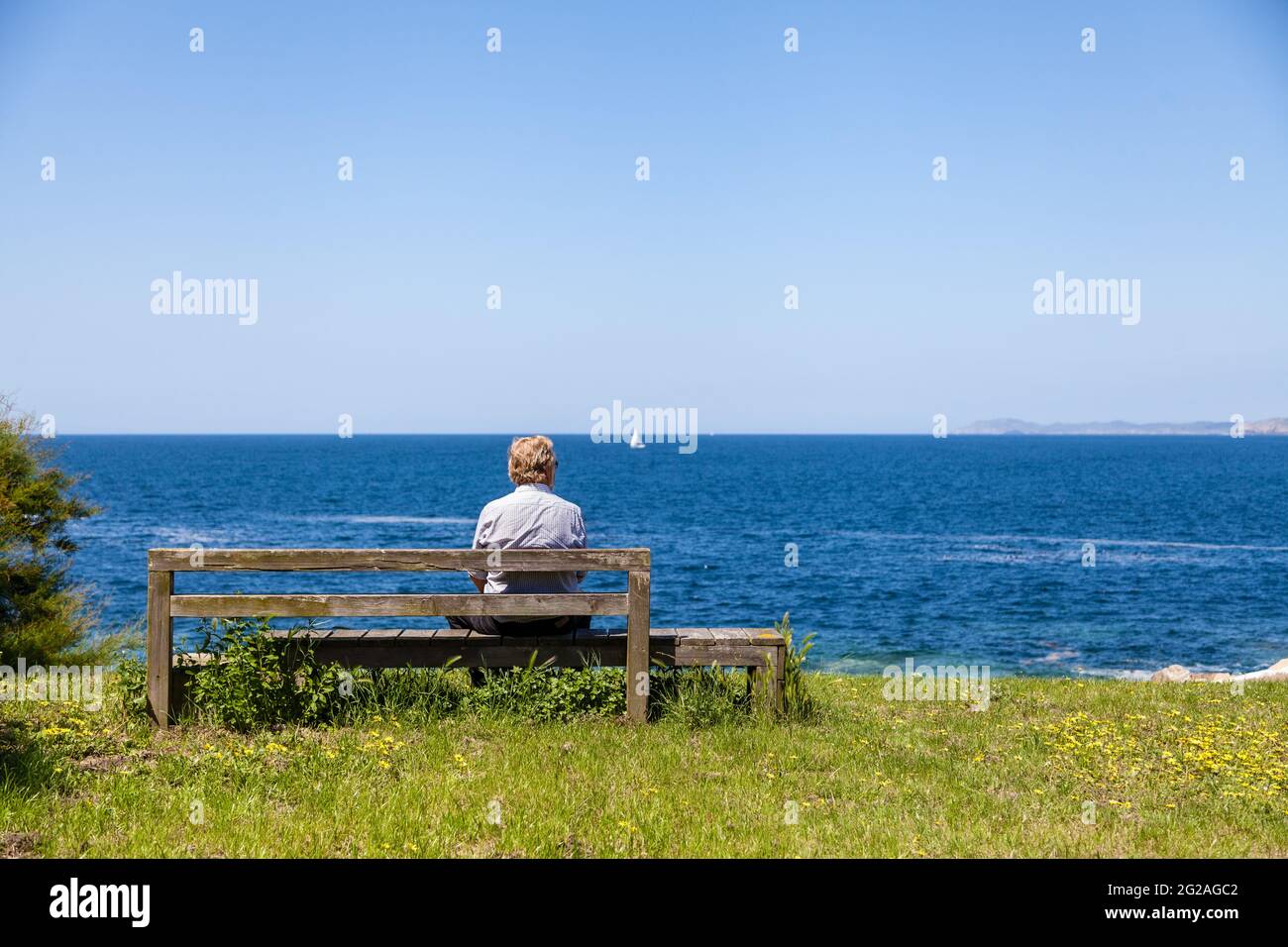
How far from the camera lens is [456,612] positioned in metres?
7.53

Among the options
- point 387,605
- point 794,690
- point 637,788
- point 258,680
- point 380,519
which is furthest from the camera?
point 380,519

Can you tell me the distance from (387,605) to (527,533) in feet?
4.06

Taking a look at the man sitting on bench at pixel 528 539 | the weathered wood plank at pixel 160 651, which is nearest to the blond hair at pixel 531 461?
the man sitting on bench at pixel 528 539

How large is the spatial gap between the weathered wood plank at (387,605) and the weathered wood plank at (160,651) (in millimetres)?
78

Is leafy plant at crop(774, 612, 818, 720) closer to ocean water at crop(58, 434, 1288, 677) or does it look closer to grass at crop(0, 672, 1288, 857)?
grass at crop(0, 672, 1288, 857)

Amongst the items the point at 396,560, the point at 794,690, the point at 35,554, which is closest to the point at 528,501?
the point at 396,560

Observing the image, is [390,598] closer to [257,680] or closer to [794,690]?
[257,680]

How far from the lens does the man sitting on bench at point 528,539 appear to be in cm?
793

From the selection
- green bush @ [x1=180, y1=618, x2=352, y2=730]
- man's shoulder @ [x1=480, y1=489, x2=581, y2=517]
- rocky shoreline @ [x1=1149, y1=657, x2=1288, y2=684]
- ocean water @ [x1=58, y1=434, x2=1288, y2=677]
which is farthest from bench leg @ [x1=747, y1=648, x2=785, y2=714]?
rocky shoreline @ [x1=1149, y1=657, x2=1288, y2=684]

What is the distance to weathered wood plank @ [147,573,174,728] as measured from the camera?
7.14 meters

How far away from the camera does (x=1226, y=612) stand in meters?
A: 35.0

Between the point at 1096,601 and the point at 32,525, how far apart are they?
34.1 meters

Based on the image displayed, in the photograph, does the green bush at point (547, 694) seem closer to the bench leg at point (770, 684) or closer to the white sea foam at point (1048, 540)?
the bench leg at point (770, 684)
